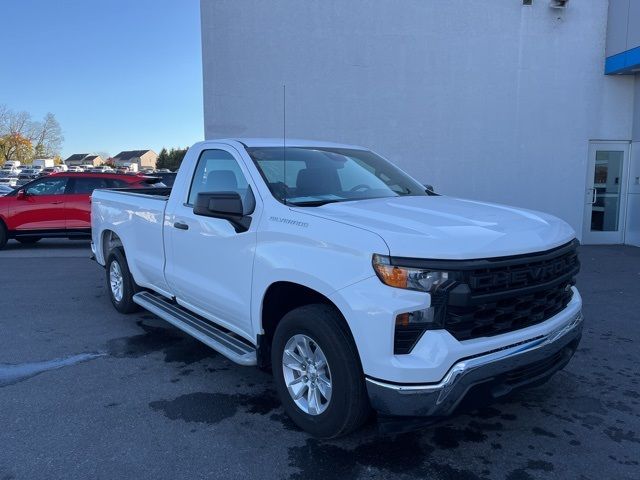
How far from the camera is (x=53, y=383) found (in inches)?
172

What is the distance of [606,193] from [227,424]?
1163 centimetres

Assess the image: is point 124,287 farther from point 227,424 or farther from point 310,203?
point 310,203

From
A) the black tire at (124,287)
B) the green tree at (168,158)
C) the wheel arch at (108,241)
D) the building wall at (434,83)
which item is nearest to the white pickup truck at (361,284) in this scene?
the black tire at (124,287)

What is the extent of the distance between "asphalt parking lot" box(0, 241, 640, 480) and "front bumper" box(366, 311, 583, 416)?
240mm

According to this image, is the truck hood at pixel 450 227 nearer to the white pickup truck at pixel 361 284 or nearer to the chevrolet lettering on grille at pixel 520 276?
the white pickup truck at pixel 361 284

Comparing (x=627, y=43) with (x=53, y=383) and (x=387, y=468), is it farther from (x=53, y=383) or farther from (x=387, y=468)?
(x=53, y=383)

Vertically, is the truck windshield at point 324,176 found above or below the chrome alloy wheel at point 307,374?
above

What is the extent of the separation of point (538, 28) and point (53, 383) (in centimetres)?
1172

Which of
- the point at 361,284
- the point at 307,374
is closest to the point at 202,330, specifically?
the point at 307,374

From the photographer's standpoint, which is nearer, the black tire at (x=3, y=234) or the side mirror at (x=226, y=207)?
the side mirror at (x=226, y=207)

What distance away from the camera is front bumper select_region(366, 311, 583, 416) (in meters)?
2.81

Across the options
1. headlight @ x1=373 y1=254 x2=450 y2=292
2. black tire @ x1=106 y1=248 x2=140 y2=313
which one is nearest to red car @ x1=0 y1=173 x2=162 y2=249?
black tire @ x1=106 y1=248 x2=140 y2=313

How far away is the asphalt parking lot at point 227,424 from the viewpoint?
10.3ft

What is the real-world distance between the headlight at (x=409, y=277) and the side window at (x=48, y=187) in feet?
37.6
